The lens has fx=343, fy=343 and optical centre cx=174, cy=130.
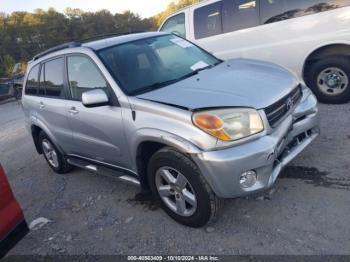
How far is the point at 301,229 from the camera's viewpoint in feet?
9.63

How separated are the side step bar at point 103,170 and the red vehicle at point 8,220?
1079mm

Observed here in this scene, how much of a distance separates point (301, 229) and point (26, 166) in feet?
15.6

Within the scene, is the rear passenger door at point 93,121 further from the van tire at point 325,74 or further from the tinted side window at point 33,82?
the van tire at point 325,74

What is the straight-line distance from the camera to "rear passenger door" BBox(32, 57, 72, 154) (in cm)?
428

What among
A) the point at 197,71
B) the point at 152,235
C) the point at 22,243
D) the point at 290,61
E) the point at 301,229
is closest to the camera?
the point at 301,229

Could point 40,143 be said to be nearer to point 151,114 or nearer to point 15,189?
point 15,189

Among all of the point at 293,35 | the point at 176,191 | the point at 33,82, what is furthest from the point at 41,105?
the point at 293,35

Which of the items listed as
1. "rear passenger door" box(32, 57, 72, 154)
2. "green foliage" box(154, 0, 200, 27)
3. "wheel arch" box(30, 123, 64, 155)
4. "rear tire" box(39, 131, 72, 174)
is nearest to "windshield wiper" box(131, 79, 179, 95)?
"rear passenger door" box(32, 57, 72, 154)

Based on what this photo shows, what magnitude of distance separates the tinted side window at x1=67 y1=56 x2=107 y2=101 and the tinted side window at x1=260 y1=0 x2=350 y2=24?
3.44 meters

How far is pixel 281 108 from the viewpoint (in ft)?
10.2

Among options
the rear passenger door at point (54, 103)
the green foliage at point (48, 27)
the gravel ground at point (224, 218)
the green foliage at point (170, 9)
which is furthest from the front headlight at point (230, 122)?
the green foliage at point (170, 9)

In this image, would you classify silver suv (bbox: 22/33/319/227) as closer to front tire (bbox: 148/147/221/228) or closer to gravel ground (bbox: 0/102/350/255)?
front tire (bbox: 148/147/221/228)

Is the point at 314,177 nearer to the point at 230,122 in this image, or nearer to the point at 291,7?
the point at 230,122

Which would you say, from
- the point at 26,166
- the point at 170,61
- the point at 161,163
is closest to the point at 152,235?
the point at 161,163
